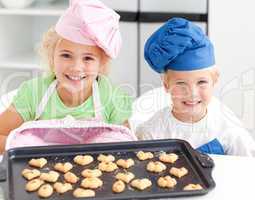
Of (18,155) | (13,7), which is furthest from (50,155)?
(13,7)

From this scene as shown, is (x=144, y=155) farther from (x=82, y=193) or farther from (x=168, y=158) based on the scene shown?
(x=82, y=193)

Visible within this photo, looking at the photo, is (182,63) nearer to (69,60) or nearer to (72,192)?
(69,60)

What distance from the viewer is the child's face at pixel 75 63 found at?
Result: 1371mm

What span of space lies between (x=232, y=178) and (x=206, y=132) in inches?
12.4

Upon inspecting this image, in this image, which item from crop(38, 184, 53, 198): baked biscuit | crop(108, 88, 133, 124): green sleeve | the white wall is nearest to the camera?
crop(38, 184, 53, 198): baked biscuit

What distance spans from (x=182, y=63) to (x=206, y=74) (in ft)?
0.24

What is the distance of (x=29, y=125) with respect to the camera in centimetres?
131

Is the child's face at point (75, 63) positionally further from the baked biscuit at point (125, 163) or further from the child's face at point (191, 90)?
the baked biscuit at point (125, 163)

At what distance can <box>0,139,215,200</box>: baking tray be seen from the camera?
100 cm

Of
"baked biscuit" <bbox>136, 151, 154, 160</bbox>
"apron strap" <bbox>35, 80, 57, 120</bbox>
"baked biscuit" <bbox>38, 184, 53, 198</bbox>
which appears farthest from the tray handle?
"apron strap" <bbox>35, 80, 57, 120</bbox>

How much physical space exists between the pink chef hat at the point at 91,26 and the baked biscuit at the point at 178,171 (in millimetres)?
393

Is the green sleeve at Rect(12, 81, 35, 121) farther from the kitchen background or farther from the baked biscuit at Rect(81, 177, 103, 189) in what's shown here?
the kitchen background

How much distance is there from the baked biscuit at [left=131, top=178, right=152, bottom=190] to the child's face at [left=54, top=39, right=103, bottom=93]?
44cm

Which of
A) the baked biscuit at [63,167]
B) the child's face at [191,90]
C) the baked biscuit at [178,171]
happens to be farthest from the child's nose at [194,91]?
the baked biscuit at [63,167]
